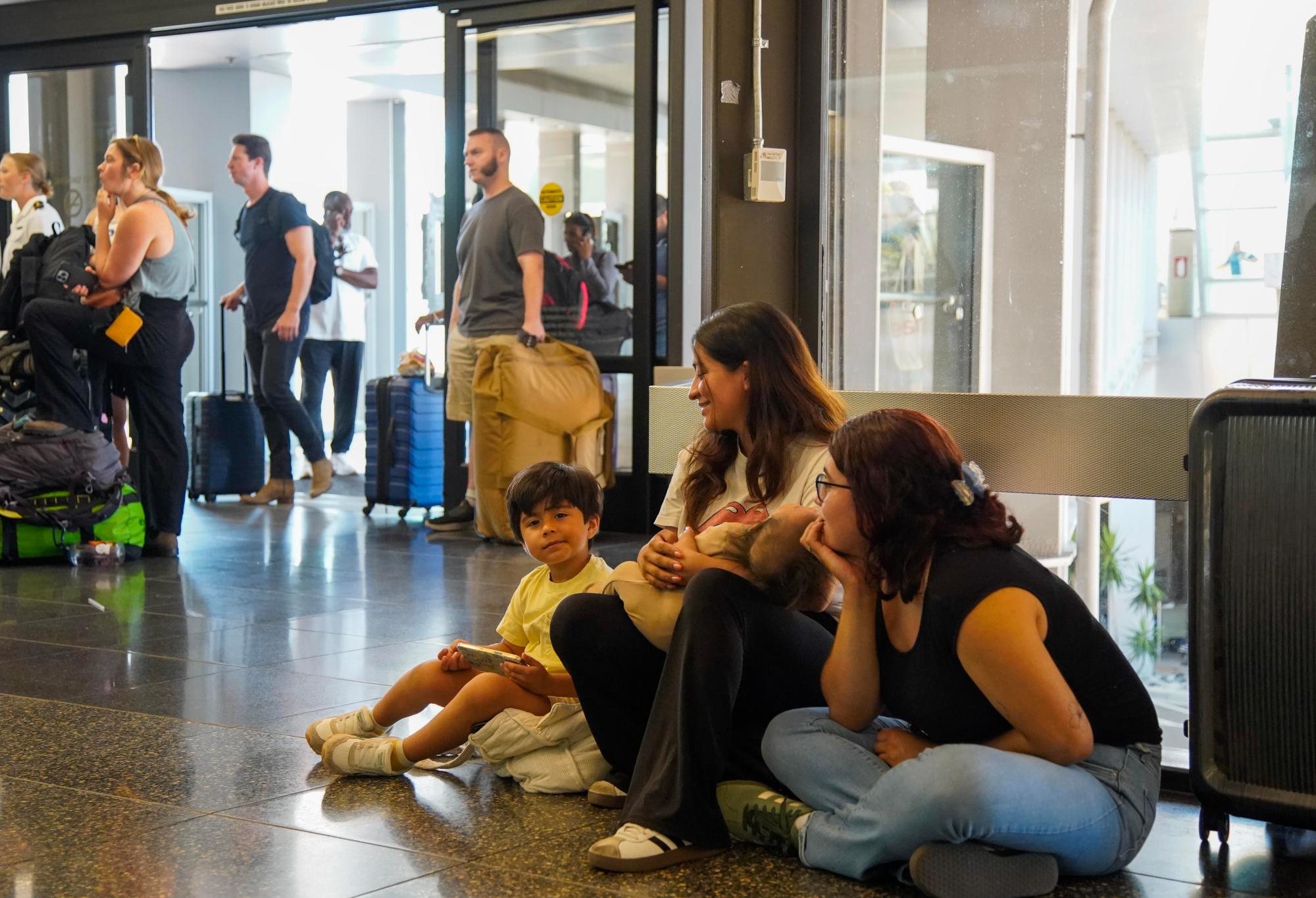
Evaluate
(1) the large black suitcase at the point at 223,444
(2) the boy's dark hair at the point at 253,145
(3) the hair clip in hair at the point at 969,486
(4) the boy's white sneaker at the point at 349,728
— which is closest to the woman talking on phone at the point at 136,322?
(2) the boy's dark hair at the point at 253,145

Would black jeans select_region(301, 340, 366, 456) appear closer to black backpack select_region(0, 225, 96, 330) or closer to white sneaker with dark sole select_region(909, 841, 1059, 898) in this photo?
black backpack select_region(0, 225, 96, 330)

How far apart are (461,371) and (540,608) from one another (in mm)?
4103

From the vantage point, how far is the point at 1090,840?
7.36ft

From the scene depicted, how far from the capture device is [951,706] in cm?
230

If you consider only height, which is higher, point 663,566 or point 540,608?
point 663,566

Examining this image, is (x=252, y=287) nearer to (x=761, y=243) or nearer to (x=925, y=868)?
(x=761, y=243)

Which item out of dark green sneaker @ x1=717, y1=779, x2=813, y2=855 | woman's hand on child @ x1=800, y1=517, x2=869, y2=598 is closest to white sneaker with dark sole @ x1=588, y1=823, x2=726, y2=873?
dark green sneaker @ x1=717, y1=779, x2=813, y2=855

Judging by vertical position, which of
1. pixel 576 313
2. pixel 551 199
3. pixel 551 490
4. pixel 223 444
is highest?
pixel 551 199

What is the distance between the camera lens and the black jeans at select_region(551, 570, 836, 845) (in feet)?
7.86

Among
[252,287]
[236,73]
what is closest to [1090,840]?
[252,287]

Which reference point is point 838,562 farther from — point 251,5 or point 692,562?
point 251,5

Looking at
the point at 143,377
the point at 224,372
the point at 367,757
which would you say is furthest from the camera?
the point at 224,372

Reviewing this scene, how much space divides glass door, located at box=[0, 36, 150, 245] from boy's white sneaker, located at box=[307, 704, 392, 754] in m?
5.89

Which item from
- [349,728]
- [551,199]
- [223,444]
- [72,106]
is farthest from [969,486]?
[72,106]
